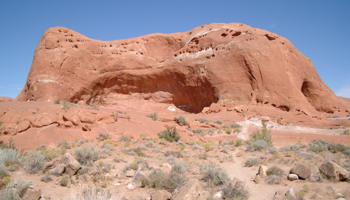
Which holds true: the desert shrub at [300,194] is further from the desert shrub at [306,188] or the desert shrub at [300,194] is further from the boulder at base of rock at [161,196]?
the boulder at base of rock at [161,196]

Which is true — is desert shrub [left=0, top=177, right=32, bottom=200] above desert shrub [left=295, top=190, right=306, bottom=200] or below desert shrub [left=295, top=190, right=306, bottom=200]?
above

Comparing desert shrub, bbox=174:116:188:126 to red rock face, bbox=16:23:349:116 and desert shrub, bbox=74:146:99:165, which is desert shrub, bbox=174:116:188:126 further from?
desert shrub, bbox=74:146:99:165

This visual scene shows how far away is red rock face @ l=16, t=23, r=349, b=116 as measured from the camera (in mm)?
24062

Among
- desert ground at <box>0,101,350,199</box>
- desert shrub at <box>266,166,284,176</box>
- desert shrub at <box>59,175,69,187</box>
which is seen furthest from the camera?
desert shrub at <box>266,166,284,176</box>

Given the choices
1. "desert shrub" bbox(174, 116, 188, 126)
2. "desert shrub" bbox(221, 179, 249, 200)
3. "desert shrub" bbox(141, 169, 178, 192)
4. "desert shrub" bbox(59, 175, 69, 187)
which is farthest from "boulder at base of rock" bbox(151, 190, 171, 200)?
"desert shrub" bbox(174, 116, 188, 126)

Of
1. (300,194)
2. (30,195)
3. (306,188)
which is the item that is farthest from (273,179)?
(30,195)

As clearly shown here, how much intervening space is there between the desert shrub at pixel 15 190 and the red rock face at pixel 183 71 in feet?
70.0

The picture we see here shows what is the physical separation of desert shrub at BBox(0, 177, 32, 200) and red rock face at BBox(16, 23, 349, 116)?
2134cm

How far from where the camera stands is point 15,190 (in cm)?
465

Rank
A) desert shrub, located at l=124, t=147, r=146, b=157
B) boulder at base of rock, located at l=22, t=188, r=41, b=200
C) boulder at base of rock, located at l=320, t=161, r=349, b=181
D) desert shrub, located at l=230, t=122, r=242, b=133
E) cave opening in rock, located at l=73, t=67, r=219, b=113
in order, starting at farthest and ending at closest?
cave opening in rock, located at l=73, t=67, r=219, b=113, desert shrub, located at l=230, t=122, r=242, b=133, desert shrub, located at l=124, t=147, r=146, b=157, boulder at base of rock, located at l=320, t=161, r=349, b=181, boulder at base of rock, located at l=22, t=188, r=41, b=200

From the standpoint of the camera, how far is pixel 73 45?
97.7 feet

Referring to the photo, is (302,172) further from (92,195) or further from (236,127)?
(236,127)

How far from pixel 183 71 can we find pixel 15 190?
24502 millimetres

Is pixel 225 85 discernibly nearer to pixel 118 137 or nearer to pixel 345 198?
pixel 118 137
